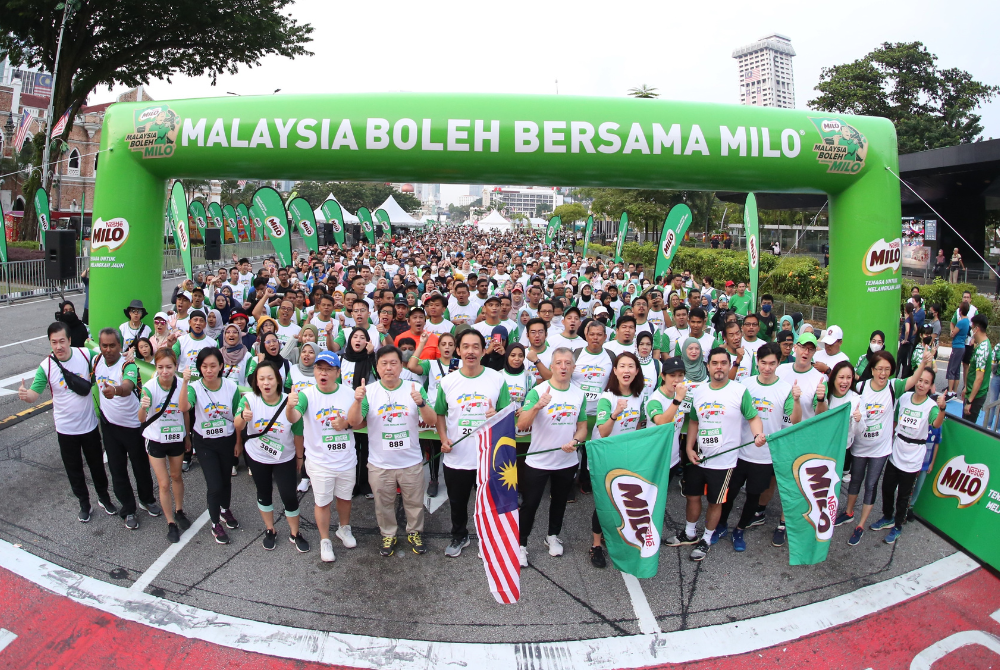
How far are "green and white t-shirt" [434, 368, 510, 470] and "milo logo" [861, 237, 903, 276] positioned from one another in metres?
4.70

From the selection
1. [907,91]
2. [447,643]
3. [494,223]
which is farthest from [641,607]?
[494,223]

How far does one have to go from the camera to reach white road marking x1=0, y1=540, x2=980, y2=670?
394cm

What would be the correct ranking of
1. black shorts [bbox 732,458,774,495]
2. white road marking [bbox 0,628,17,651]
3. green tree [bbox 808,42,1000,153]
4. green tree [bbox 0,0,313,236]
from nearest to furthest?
white road marking [bbox 0,628,17,651]
black shorts [bbox 732,458,774,495]
green tree [bbox 0,0,313,236]
green tree [bbox 808,42,1000,153]

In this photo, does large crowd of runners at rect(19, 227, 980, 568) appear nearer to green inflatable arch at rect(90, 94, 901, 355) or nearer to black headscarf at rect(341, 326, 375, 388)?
black headscarf at rect(341, 326, 375, 388)

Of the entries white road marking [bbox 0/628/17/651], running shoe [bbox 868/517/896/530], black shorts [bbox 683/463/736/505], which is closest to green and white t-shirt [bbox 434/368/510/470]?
black shorts [bbox 683/463/736/505]

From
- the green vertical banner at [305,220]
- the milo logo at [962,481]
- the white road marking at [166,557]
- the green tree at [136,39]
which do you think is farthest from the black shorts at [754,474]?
the green tree at [136,39]

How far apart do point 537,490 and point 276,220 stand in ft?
28.0

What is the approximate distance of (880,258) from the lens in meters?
7.09

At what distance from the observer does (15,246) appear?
2567cm

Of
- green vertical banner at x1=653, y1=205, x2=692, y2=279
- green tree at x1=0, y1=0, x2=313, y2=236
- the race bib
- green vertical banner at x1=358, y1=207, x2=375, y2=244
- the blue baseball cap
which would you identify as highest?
green tree at x1=0, y1=0, x2=313, y2=236

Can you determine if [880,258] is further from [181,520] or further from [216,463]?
[181,520]

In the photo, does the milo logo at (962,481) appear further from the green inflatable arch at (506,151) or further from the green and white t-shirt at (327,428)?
the green and white t-shirt at (327,428)

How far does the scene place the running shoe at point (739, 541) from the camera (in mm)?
5204

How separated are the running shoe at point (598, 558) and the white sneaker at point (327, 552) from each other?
6.46 feet
